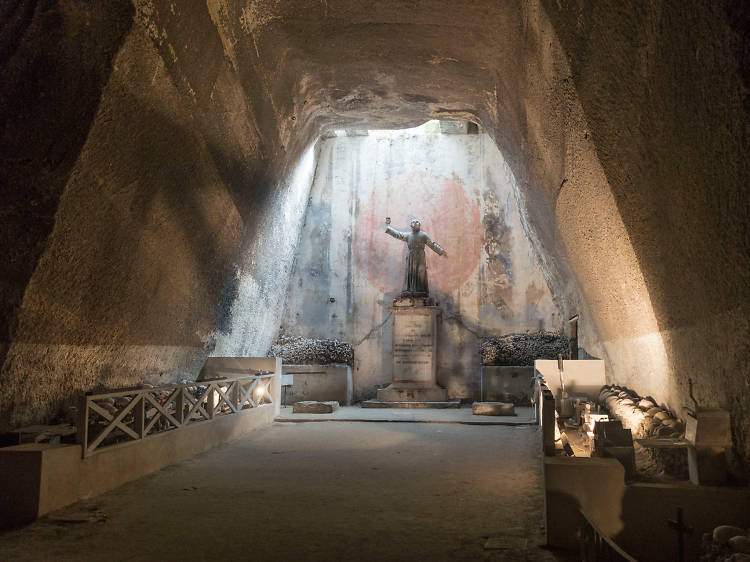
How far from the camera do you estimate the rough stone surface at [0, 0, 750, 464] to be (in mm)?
3799

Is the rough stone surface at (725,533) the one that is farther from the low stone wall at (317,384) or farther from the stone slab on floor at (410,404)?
the low stone wall at (317,384)

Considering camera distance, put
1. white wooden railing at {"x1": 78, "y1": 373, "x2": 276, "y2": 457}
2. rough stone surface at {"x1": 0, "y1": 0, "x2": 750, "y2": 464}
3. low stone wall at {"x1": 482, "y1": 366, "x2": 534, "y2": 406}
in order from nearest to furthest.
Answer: rough stone surface at {"x1": 0, "y1": 0, "x2": 750, "y2": 464} < white wooden railing at {"x1": 78, "y1": 373, "x2": 276, "y2": 457} < low stone wall at {"x1": 482, "y1": 366, "x2": 534, "y2": 406}

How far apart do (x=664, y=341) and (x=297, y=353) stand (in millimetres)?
9682

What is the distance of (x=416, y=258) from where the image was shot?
47.5 ft

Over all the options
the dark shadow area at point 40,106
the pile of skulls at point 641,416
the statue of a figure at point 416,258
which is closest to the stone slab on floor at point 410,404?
the statue of a figure at point 416,258

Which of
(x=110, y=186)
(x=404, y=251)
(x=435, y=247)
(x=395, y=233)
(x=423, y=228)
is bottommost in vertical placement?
(x=110, y=186)

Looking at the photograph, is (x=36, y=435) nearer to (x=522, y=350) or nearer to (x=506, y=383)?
(x=506, y=383)

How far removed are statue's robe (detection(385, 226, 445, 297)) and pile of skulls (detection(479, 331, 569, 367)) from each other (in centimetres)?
210

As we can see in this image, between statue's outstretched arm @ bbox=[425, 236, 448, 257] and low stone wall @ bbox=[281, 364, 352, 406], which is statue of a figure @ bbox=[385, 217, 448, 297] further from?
low stone wall @ bbox=[281, 364, 352, 406]

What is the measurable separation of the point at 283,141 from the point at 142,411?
213 inches

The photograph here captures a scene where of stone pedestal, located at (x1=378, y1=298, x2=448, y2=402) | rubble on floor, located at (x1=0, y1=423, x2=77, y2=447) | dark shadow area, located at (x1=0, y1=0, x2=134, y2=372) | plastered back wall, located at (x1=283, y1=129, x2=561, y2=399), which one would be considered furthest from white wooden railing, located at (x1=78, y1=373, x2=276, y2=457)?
plastered back wall, located at (x1=283, y1=129, x2=561, y2=399)

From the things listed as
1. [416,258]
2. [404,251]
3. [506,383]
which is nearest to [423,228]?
[404,251]

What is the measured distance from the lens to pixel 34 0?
4969 mm

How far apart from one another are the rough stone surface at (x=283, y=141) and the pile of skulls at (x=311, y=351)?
4596mm
